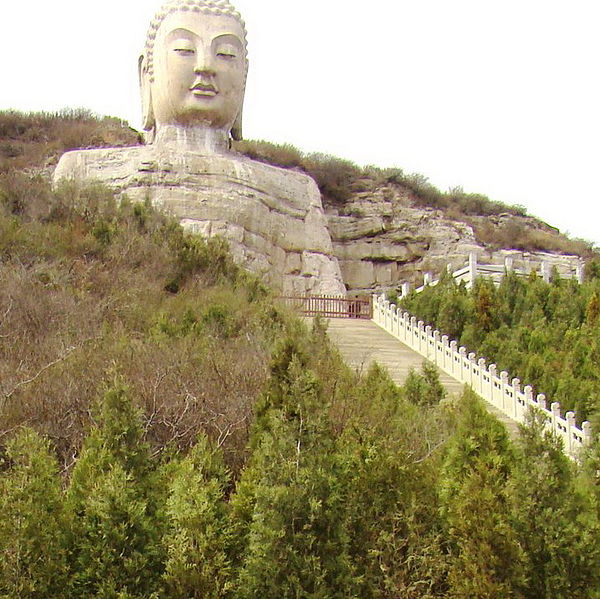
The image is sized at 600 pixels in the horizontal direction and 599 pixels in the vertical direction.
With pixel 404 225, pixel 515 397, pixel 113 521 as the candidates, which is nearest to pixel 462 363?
pixel 515 397

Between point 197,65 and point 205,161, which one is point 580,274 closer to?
point 205,161

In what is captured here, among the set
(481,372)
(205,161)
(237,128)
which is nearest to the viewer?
(481,372)

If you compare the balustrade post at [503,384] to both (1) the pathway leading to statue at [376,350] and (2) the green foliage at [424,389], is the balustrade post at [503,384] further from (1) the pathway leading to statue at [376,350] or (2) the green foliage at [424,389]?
(2) the green foliage at [424,389]

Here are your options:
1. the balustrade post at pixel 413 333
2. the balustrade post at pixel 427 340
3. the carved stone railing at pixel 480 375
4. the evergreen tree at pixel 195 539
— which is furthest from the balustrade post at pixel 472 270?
the evergreen tree at pixel 195 539

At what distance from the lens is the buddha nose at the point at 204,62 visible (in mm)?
18125

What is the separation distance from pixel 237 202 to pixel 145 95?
2946 millimetres

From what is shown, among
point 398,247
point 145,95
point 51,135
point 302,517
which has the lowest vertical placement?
point 398,247

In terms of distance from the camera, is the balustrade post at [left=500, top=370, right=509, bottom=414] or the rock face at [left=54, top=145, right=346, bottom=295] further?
the rock face at [left=54, top=145, right=346, bottom=295]

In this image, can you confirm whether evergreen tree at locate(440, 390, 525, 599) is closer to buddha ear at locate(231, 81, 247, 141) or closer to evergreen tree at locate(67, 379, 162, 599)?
evergreen tree at locate(67, 379, 162, 599)

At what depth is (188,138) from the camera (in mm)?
18781

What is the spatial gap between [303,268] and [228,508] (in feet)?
40.8

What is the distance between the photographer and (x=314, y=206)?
789 inches

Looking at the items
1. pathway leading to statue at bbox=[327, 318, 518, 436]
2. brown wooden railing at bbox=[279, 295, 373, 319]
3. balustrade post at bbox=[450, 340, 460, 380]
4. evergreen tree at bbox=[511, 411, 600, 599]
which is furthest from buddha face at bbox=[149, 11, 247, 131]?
evergreen tree at bbox=[511, 411, 600, 599]

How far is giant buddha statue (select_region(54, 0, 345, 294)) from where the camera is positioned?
59.0ft
